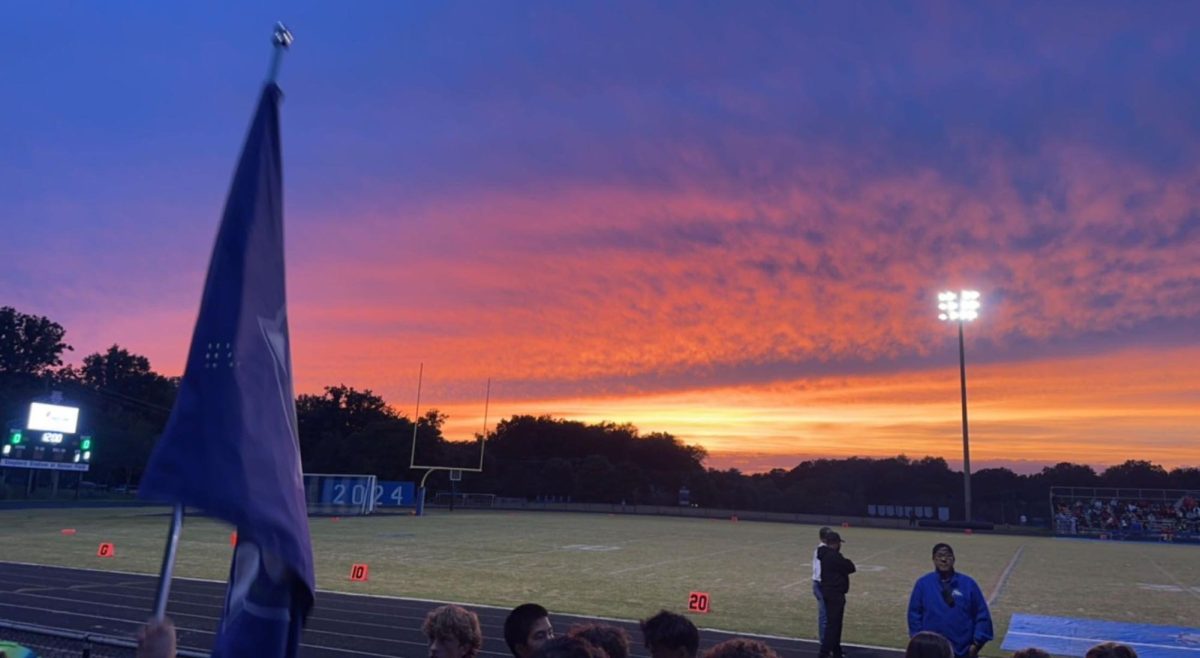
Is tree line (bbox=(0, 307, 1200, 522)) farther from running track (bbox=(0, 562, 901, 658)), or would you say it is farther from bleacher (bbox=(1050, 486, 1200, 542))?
running track (bbox=(0, 562, 901, 658))

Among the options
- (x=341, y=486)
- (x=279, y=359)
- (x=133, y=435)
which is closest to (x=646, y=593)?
(x=279, y=359)

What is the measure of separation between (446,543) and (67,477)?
318 feet

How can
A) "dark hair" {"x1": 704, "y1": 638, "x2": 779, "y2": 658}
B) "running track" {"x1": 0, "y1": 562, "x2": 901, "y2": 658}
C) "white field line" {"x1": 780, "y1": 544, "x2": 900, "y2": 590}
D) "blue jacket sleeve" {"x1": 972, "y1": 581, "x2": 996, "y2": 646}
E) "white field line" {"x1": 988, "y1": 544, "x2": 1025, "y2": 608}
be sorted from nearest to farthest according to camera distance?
1. "dark hair" {"x1": 704, "y1": 638, "x2": 779, "y2": 658}
2. "blue jacket sleeve" {"x1": 972, "y1": 581, "x2": 996, "y2": 646}
3. "running track" {"x1": 0, "y1": 562, "x2": 901, "y2": 658}
4. "white field line" {"x1": 988, "y1": 544, "x2": 1025, "y2": 608}
5. "white field line" {"x1": 780, "y1": 544, "x2": 900, "y2": 590}

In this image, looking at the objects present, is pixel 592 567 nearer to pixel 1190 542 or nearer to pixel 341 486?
pixel 341 486

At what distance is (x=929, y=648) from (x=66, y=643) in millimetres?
10921

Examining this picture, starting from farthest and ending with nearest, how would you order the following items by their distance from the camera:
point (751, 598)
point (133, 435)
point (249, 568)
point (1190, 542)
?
point (133, 435), point (1190, 542), point (751, 598), point (249, 568)

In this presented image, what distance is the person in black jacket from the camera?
10.6m

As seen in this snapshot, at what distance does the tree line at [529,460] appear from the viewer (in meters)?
82.3

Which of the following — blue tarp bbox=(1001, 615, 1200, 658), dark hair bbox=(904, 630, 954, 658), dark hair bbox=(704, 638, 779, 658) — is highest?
dark hair bbox=(704, 638, 779, 658)

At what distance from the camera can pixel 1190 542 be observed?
5262 centimetres

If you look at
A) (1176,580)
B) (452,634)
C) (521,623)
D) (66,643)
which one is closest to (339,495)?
(66,643)

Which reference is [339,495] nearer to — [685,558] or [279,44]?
[685,558]

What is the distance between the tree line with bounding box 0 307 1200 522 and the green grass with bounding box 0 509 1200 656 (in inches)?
1271

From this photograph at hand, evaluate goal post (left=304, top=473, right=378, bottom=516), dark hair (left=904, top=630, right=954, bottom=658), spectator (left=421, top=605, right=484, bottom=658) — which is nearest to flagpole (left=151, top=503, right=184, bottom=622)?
spectator (left=421, top=605, right=484, bottom=658)
